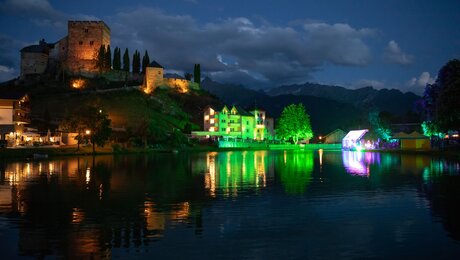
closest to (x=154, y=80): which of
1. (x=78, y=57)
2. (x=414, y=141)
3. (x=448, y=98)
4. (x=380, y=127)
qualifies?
(x=78, y=57)

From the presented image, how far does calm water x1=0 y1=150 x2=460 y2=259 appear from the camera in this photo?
1297cm

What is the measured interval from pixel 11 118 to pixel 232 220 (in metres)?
72.4

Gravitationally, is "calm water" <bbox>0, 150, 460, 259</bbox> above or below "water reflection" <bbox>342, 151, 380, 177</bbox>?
below

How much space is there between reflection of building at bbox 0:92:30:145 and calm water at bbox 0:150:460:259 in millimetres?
53027

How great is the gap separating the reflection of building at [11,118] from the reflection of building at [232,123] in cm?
4655

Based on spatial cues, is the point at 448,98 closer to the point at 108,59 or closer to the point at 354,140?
the point at 354,140

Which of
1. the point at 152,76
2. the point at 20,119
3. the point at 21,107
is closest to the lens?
the point at 20,119

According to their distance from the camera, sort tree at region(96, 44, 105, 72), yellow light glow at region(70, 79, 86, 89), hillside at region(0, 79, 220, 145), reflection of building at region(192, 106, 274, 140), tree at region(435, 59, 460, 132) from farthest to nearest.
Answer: tree at region(96, 44, 105, 72) → yellow light glow at region(70, 79, 86, 89) → reflection of building at region(192, 106, 274, 140) → hillside at region(0, 79, 220, 145) → tree at region(435, 59, 460, 132)

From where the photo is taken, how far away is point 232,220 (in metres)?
17.1

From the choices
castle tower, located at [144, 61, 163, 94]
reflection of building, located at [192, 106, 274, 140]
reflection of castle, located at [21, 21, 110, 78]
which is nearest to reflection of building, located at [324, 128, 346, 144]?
reflection of building, located at [192, 106, 274, 140]

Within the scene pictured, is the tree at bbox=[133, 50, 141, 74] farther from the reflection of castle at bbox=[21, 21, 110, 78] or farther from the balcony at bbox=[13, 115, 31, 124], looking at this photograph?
the balcony at bbox=[13, 115, 31, 124]

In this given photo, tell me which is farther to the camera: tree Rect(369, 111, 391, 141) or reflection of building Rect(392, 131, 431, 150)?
tree Rect(369, 111, 391, 141)

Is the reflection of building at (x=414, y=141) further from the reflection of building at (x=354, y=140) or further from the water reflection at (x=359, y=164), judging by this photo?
the water reflection at (x=359, y=164)

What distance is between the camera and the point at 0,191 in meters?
26.2
